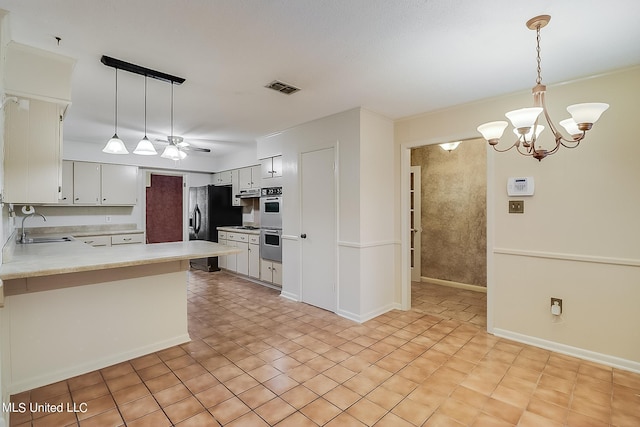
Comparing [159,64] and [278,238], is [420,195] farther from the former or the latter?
[159,64]

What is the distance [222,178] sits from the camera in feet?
21.8

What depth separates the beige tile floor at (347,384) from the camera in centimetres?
186

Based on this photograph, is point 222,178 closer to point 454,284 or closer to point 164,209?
point 164,209

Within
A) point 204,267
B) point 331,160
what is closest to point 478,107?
point 331,160

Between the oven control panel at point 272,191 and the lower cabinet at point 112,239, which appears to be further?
the lower cabinet at point 112,239

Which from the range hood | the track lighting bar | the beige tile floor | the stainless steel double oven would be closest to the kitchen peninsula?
the beige tile floor

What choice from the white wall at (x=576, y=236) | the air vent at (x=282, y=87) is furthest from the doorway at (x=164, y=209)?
the white wall at (x=576, y=236)

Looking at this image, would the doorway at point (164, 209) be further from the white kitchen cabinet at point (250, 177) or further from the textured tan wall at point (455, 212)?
the textured tan wall at point (455, 212)

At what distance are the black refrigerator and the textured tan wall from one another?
3.90 m

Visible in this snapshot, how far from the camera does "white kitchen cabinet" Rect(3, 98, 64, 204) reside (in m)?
2.24

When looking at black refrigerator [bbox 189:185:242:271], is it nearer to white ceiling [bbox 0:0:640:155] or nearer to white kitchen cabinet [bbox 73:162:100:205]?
white kitchen cabinet [bbox 73:162:100:205]

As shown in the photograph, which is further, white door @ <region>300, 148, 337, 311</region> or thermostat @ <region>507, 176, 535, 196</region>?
white door @ <region>300, 148, 337, 311</region>

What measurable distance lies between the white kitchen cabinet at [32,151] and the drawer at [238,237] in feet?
10.5

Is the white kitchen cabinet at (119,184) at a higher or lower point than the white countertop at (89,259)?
higher
